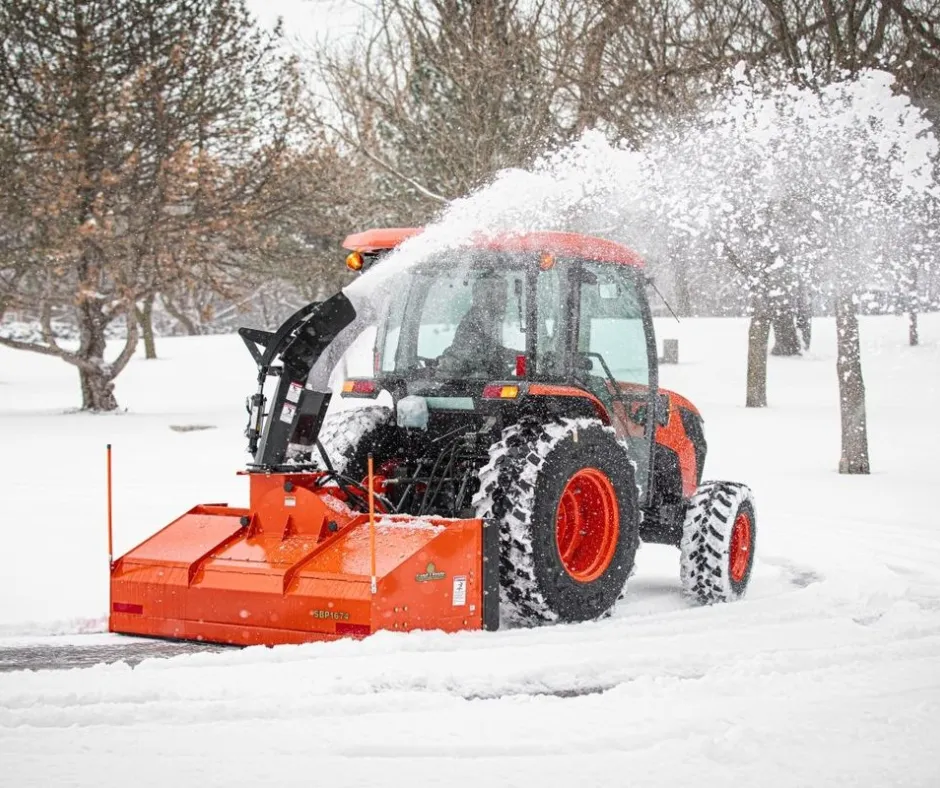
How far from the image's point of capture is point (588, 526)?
23.4 ft

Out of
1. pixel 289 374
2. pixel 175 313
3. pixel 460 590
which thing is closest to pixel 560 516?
pixel 460 590

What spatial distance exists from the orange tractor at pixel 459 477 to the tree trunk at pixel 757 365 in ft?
52.7

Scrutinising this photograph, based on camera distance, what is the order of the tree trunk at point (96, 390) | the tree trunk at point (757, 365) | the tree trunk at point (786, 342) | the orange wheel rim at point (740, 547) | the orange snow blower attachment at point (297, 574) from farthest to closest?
1. the tree trunk at point (786, 342)
2. the tree trunk at point (757, 365)
3. the tree trunk at point (96, 390)
4. the orange wheel rim at point (740, 547)
5. the orange snow blower attachment at point (297, 574)

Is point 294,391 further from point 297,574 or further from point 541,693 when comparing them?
point 541,693

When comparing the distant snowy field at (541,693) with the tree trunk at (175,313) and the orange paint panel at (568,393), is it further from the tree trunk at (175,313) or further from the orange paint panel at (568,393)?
the tree trunk at (175,313)

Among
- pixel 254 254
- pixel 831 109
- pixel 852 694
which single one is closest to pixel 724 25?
pixel 831 109

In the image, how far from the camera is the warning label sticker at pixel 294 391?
6.43 m

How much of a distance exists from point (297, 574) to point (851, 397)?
1098cm

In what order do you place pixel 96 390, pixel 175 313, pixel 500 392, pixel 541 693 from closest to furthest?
pixel 541 693 → pixel 500 392 → pixel 96 390 → pixel 175 313

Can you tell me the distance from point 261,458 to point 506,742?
2549 mm

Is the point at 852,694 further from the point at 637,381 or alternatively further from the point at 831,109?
the point at 831,109

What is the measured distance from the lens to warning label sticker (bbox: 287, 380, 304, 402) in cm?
643

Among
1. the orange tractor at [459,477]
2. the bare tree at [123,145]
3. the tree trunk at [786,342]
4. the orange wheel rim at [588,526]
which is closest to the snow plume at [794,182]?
the orange tractor at [459,477]

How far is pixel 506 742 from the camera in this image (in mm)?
4504
